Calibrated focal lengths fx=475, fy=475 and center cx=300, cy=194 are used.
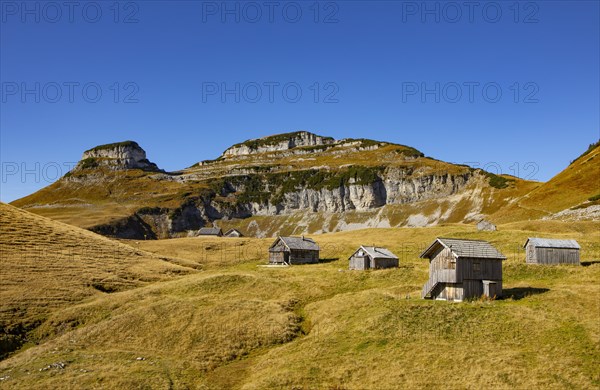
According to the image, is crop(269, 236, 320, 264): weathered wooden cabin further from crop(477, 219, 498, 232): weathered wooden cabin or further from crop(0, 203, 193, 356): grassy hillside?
crop(477, 219, 498, 232): weathered wooden cabin

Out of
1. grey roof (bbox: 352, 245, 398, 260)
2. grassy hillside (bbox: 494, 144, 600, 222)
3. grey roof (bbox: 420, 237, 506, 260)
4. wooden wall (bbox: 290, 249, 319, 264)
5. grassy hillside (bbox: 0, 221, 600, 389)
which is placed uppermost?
grassy hillside (bbox: 494, 144, 600, 222)

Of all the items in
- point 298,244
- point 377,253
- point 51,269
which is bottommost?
point 51,269

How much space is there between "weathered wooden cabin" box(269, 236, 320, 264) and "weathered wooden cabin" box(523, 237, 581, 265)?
34781mm

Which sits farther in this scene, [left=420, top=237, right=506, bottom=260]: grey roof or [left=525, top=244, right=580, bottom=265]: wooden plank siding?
[left=525, top=244, right=580, bottom=265]: wooden plank siding

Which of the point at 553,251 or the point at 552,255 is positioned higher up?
the point at 553,251

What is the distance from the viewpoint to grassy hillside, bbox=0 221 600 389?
95.3 feet

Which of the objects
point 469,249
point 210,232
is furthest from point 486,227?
point 210,232

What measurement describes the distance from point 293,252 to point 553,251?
38253 mm

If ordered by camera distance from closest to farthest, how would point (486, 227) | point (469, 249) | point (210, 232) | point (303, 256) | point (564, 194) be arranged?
point (469, 249)
point (303, 256)
point (486, 227)
point (564, 194)
point (210, 232)

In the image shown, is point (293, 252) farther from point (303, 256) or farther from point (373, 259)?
point (373, 259)

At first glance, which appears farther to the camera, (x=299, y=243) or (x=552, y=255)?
(x=299, y=243)

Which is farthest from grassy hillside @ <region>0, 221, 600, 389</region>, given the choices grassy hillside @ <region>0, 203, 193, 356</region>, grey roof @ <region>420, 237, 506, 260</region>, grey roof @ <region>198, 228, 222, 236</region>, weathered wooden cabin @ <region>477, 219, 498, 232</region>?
grey roof @ <region>198, 228, 222, 236</region>

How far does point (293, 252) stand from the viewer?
255 feet

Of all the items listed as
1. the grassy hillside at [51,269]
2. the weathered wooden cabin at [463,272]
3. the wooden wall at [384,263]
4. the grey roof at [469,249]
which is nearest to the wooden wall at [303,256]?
the grassy hillside at [51,269]
